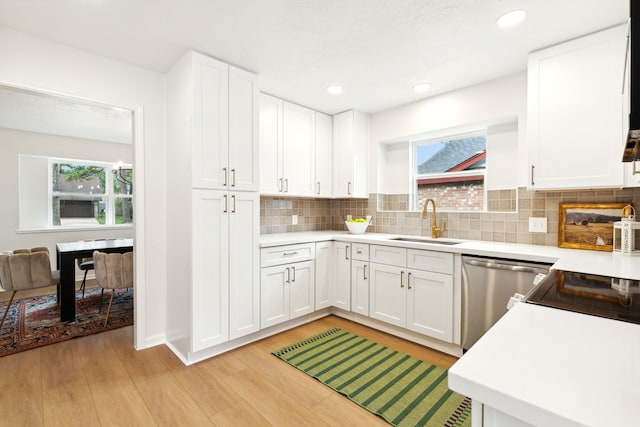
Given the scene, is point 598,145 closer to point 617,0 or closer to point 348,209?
point 617,0

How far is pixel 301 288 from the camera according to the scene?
305 cm

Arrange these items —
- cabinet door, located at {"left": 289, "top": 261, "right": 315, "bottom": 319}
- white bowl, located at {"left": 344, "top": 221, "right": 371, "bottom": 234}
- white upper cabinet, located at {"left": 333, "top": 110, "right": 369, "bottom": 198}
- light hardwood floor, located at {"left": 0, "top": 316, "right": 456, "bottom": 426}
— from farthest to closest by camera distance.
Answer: white upper cabinet, located at {"left": 333, "top": 110, "right": 369, "bottom": 198}, white bowl, located at {"left": 344, "top": 221, "right": 371, "bottom": 234}, cabinet door, located at {"left": 289, "top": 261, "right": 315, "bottom": 319}, light hardwood floor, located at {"left": 0, "top": 316, "right": 456, "bottom": 426}

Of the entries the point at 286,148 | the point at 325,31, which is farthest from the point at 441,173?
the point at 325,31

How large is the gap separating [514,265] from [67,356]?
3490mm

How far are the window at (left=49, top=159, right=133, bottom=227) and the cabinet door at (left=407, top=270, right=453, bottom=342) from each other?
469cm

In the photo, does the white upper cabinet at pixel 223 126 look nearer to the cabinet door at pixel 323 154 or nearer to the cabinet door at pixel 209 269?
the cabinet door at pixel 209 269

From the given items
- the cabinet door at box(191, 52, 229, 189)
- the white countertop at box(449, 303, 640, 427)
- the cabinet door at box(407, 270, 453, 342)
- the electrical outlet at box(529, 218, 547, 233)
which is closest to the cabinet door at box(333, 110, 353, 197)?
the cabinet door at box(407, 270, 453, 342)

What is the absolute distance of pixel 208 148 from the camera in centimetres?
238

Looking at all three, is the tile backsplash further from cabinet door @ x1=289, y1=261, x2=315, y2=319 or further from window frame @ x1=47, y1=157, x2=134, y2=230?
window frame @ x1=47, y1=157, x2=134, y2=230

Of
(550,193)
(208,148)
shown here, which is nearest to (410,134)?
(550,193)

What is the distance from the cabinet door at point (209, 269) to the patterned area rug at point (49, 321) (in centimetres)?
135

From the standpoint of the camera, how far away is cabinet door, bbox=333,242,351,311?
10.5 feet

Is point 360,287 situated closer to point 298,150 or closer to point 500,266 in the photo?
point 500,266

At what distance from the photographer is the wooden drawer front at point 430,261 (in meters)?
2.46
